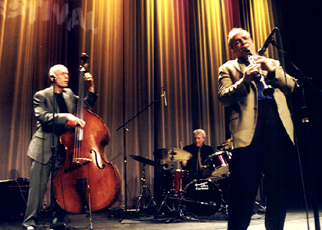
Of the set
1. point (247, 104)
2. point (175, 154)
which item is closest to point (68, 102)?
point (175, 154)

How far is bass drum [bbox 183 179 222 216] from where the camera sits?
3.88 m

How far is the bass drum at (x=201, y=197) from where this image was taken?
3.88 metres

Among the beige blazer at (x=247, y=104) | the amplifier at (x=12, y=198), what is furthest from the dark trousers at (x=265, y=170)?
the amplifier at (x=12, y=198)

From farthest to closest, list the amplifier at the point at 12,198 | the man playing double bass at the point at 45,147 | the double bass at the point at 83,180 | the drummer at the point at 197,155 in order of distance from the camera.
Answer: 1. the drummer at the point at 197,155
2. the amplifier at the point at 12,198
3. the man playing double bass at the point at 45,147
4. the double bass at the point at 83,180

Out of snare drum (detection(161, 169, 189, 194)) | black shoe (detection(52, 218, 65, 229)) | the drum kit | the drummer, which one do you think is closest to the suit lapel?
black shoe (detection(52, 218, 65, 229))

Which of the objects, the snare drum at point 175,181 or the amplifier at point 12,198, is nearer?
the amplifier at point 12,198

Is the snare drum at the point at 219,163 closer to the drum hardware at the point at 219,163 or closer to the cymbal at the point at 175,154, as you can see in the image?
the drum hardware at the point at 219,163

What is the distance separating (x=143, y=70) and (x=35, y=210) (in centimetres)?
337

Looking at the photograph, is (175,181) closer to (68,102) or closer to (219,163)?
(219,163)

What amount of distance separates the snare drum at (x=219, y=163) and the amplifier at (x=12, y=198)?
248 centimetres

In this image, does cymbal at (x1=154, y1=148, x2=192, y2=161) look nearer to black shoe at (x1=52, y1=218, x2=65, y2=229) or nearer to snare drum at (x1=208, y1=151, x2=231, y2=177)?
snare drum at (x1=208, y1=151, x2=231, y2=177)

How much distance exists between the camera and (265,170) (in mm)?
1538

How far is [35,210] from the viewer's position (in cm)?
255

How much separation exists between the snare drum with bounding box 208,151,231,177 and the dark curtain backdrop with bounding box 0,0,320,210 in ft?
4.53
